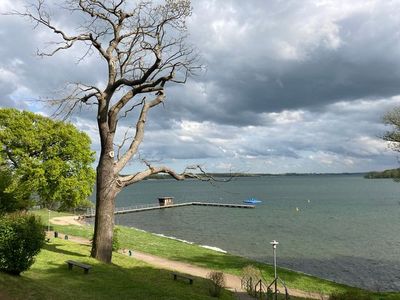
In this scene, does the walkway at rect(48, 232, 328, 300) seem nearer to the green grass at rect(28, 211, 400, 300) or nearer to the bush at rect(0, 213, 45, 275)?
the green grass at rect(28, 211, 400, 300)

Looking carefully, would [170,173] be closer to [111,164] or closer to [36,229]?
[111,164]

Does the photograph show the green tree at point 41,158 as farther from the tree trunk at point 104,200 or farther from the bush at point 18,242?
the bush at point 18,242

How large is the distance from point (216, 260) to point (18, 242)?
21.2m

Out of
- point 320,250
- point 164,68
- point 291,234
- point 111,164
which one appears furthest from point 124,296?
point 291,234

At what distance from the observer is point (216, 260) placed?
1200 inches

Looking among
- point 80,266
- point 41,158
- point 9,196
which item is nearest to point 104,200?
point 80,266

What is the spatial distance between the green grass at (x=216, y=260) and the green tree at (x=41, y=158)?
277 inches

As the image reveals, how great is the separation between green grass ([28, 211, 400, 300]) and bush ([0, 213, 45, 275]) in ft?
49.4

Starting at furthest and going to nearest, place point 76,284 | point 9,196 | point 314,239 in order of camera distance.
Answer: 1. point 314,239
2. point 9,196
3. point 76,284

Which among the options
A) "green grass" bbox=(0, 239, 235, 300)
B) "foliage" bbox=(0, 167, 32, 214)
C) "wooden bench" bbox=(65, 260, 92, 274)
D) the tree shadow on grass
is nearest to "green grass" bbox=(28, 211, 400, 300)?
"foliage" bbox=(0, 167, 32, 214)

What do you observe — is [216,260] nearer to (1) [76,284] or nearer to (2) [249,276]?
(2) [249,276]

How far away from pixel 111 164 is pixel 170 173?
2516 mm

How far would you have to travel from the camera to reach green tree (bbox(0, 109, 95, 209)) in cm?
3198

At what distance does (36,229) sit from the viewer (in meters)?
11.6
